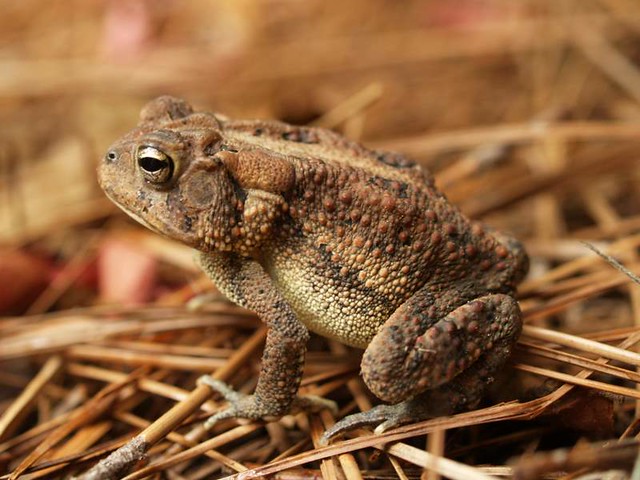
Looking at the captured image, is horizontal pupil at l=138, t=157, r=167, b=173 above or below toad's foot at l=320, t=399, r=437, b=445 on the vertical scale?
above

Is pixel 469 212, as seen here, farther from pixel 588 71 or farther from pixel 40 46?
pixel 40 46

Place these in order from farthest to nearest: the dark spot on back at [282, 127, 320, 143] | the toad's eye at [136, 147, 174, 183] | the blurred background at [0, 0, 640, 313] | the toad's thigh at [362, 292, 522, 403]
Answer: the blurred background at [0, 0, 640, 313] < the dark spot on back at [282, 127, 320, 143] < the toad's eye at [136, 147, 174, 183] < the toad's thigh at [362, 292, 522, 403]

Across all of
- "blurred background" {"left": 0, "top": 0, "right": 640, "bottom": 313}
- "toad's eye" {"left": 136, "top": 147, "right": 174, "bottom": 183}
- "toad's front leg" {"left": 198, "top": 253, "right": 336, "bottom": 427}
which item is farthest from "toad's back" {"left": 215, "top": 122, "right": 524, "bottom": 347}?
"blurred background" {"left": 0, "top": 0, "right": 640, "bottom": 313}

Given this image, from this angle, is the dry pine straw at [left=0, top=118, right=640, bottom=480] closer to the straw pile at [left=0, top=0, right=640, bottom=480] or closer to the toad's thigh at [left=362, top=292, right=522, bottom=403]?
the straw pile at [left=0, top=0, right=640, bottom=480]

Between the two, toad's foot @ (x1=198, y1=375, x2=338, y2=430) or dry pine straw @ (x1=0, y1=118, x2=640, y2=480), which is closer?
dry pine straw @ (x1=0, y1=118, x2=640, y2=480)

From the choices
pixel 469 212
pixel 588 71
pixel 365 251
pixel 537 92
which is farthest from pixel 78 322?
pixel 588 71

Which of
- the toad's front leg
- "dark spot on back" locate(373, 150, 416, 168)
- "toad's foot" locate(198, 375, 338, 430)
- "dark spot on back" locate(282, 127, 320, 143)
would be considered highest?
"dark spot on back" locate(282, 127, 320, 143)

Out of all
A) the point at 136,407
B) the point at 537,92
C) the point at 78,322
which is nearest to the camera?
the point at 136,407

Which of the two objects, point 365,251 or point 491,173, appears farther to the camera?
point 491,173

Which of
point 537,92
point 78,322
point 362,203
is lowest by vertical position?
point 78,322
